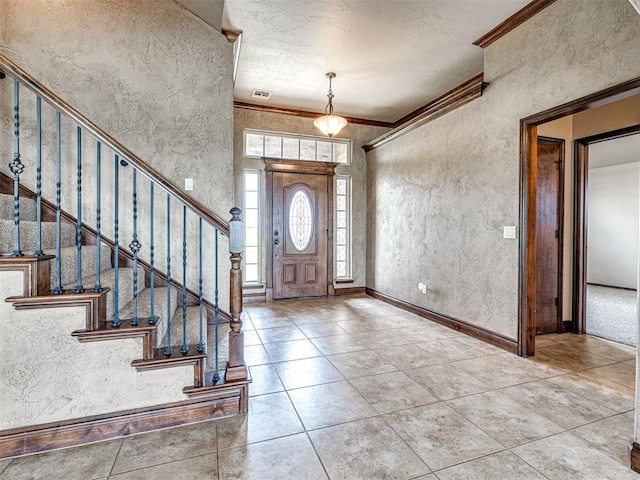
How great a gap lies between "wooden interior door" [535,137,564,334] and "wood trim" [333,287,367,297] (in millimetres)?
2842

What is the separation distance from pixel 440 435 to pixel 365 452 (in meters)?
0.47

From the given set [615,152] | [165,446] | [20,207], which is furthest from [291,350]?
[615,152]

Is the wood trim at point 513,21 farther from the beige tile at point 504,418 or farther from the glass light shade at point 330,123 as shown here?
the beige tile at point 504,418

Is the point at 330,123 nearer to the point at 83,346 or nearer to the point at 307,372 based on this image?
the point at 307,372

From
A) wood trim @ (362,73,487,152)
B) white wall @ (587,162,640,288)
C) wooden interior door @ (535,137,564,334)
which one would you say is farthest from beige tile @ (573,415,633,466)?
white wall @ (587,162,640,288)

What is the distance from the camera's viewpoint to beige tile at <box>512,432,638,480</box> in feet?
5.03

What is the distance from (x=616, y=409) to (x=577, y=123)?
296cm

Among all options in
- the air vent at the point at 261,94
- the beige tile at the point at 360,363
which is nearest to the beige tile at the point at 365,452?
the beige tile at the point at 360,363

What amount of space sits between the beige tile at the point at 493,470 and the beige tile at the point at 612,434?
0.51 metres

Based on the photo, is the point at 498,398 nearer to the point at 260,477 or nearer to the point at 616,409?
the point at 616,409

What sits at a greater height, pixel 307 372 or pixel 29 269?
pixel 29 269

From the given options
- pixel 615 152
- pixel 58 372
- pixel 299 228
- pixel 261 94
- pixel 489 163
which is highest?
pixel 261 94

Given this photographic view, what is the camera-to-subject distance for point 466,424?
6.35 ft

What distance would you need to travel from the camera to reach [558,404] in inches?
85.1
